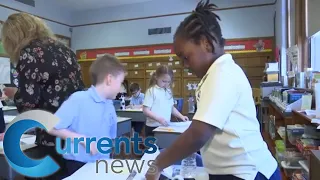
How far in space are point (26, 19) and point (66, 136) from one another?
2.47 feet

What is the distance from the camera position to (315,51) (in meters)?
3.46

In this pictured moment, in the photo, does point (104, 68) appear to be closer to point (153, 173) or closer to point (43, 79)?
point (43, 79)

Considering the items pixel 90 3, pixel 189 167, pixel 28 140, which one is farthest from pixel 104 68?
pixel 90 3

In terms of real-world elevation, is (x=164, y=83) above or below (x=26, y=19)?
below

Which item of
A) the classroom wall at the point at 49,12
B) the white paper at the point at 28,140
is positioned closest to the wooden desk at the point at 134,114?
the white paper at the point at 28,140

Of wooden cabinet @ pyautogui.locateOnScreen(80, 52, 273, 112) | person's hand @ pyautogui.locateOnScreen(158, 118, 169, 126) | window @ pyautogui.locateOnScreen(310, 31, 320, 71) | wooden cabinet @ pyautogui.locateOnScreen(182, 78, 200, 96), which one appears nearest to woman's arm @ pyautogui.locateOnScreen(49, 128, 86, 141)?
person's hand @ pyautogui.locateOnScreen(158, 118, 169, 126)

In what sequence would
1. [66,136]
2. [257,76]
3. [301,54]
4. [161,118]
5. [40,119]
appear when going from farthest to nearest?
[257,76]
[301,54]
[161,118]
[40,119]
[66,136]

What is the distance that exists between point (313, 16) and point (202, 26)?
10.9ft

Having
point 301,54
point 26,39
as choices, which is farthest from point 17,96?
point 301,54

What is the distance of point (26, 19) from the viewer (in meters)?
Answer: 1.58

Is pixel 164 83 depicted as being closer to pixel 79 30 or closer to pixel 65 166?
pixel 65 166

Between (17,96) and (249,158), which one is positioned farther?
(17,96)

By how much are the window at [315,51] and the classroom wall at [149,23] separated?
3.52 meters

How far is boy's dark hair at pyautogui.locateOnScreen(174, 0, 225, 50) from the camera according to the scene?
848mm
